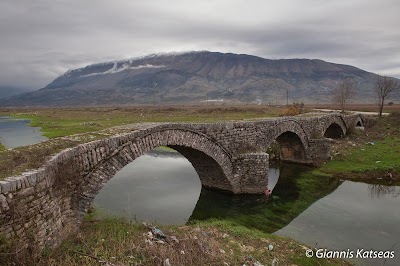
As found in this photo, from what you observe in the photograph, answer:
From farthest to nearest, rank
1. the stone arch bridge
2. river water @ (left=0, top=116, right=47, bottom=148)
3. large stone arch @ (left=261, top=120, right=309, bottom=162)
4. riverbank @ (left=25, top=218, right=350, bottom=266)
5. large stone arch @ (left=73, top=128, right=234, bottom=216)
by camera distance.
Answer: river water @ (left=0, top=116, right=47, bottom=148) → large stone arch @ (left=261, top=120, right=309, bottom=162) → large stone arch @ (left=73, top=128, right=234, bottom=216) → riverbank @ (left=25, top=218, right=350, bottom=266) → the stone arch bridge

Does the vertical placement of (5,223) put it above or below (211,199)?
above

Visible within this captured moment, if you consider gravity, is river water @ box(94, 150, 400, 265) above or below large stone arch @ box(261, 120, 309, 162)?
below

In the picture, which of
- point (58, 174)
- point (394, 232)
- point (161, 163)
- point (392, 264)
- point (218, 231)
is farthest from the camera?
point (161, 163)

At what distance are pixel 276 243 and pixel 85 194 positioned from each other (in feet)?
23.9

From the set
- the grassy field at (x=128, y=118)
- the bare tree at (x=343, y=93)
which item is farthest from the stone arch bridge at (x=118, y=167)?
the bare tree at (x=343, y=93)

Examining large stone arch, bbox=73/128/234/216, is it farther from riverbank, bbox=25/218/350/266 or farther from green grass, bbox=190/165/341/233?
riverbank, bbox=25/218/350/266

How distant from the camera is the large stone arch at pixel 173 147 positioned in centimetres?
1032

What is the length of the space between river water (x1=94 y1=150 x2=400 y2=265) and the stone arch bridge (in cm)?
179

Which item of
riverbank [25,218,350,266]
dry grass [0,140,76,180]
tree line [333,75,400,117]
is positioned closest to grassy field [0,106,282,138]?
tree line [333,75,400,117]

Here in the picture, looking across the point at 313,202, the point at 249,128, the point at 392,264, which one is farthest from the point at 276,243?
the point at 249,128

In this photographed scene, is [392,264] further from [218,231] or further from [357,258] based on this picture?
[218,231]

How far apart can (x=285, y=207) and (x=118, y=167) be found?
34.3ft

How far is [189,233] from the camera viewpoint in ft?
37.3

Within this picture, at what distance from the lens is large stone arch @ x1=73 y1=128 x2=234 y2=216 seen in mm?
10320
